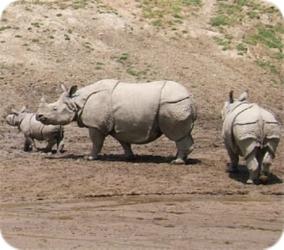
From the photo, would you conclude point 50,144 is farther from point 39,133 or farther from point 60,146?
point 39,133

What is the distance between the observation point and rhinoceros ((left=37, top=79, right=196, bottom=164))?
51.1 feet

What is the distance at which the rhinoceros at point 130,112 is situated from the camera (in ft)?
51.1

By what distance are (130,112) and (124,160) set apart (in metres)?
1.00

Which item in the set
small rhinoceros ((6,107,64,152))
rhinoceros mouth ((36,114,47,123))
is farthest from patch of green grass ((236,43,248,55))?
rhinoceros mouth ((36,114,47,123))

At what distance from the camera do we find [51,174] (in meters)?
14.4

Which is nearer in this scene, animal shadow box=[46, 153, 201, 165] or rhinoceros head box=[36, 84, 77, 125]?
animal shadow box=[46, 153, 201, 165]

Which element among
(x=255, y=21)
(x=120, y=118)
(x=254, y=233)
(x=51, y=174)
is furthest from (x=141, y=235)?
(x=255, y=21)

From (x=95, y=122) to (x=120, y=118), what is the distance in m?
0.51

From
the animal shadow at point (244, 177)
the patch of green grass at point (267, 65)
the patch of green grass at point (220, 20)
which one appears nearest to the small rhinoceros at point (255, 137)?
the animal shadow at point (244, 177)

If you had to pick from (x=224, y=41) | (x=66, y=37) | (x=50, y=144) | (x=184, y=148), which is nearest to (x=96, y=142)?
(x=50, y=144)

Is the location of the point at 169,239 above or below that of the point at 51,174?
above

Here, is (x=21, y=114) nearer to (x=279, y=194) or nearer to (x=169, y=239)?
(x=279, y=194)

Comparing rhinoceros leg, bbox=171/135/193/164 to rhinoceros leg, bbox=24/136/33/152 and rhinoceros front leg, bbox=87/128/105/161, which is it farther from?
rhinoceros leg, bbox=24/136/33/152

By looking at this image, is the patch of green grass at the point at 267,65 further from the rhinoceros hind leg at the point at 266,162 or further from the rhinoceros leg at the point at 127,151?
the rhinoceros hind leg at the point at 266,162
